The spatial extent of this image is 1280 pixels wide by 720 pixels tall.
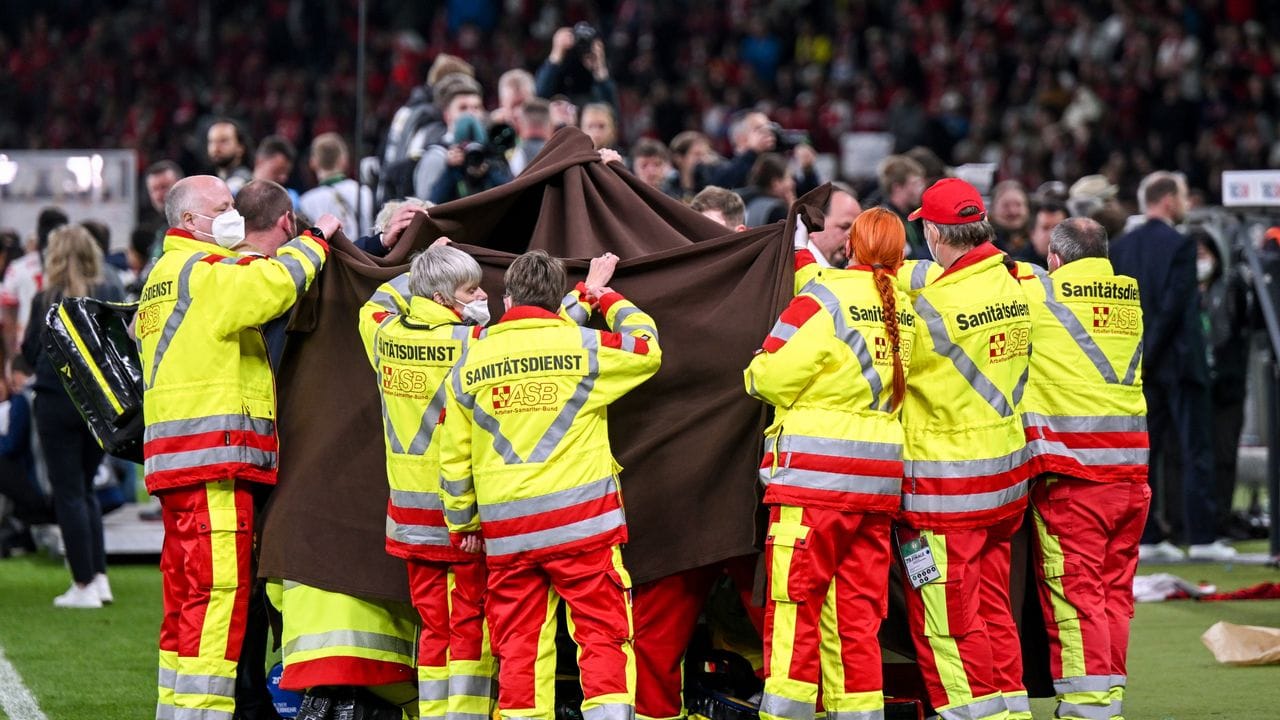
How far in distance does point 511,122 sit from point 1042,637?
5433mm

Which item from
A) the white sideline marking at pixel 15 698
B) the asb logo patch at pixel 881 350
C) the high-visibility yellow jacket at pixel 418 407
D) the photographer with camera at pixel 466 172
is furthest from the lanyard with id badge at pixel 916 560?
the photographer with camera at pixel 466 172

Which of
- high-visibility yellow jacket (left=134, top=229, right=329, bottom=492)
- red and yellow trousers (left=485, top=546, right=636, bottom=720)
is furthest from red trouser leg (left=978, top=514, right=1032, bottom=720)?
high-visibility yellow jacket (left=134, top=229, right=329, bottom=492)

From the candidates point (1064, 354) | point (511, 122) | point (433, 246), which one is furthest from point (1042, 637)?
point (511, 122)

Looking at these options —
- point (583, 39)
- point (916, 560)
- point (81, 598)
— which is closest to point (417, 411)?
point (916, 560)

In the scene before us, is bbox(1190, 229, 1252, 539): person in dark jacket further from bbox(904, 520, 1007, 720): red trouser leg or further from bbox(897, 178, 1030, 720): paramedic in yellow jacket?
bbox(904, 520, 1007, 720): red trouser leg

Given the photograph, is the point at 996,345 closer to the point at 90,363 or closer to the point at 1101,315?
the point at 1101,315

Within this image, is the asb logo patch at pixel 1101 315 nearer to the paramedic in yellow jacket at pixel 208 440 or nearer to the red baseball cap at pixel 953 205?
the red baseball cap at pixel 953 205

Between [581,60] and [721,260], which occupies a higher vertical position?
[581,60]

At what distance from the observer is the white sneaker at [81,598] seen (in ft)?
31.2

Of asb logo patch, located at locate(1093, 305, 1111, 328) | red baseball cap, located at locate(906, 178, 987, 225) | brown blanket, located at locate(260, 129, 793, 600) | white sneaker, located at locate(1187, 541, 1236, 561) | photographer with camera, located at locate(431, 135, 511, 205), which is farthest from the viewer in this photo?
white sneaker, located at locate(1187, 541, 1236, 561)

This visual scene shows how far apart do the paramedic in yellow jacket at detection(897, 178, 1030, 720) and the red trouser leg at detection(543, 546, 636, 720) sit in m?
1.11

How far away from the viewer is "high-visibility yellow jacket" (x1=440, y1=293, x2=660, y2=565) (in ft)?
18.5

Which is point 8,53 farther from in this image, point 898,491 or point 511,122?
point 898,491

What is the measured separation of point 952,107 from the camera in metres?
22.2
